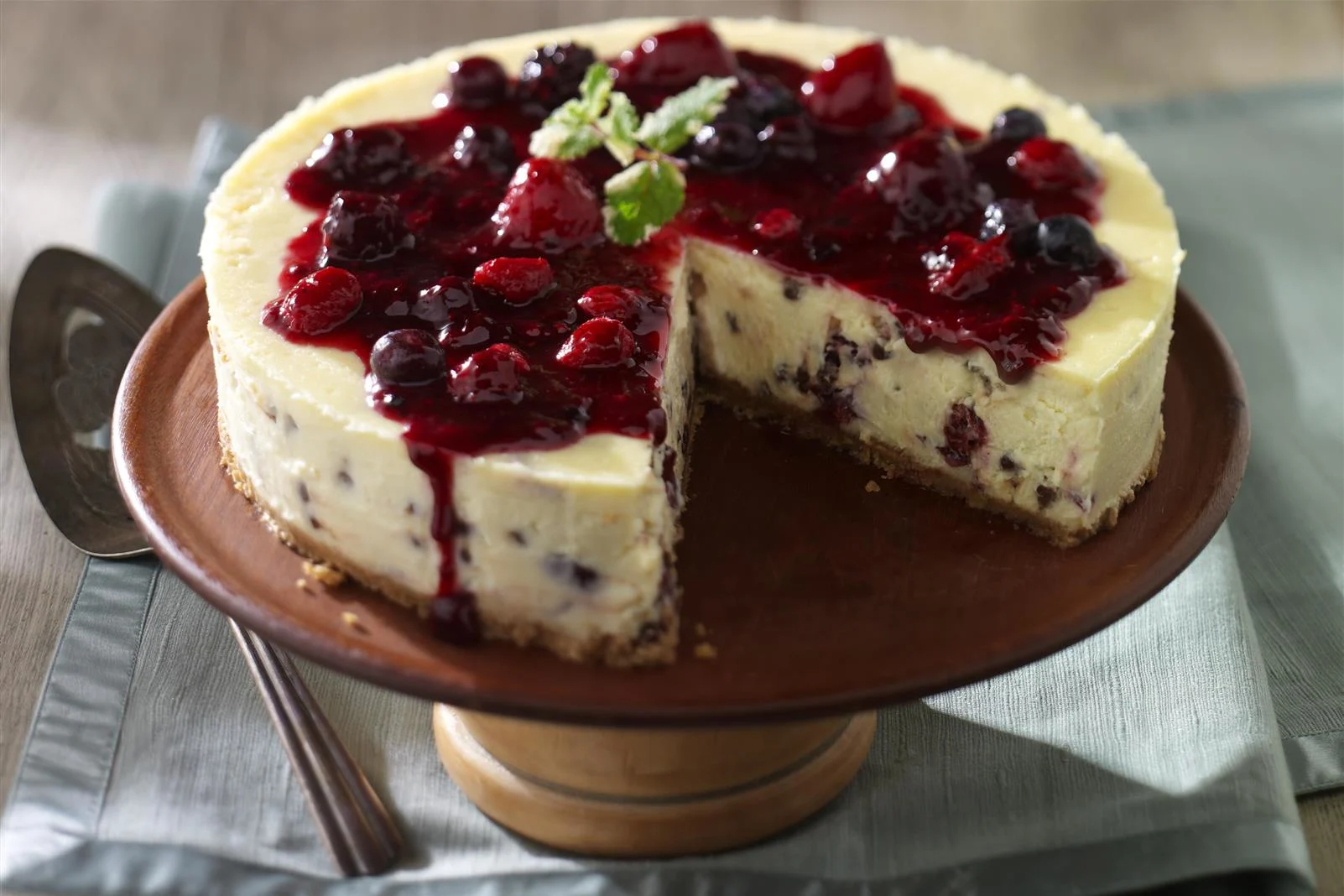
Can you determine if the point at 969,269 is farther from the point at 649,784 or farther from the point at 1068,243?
the point at 649,784

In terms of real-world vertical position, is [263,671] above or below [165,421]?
below

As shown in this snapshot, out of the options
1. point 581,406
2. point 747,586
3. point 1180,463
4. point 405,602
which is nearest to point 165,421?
point 405,602

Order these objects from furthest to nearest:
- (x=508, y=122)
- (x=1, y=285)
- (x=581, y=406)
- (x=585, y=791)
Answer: (x=1, y=285)
(x=508, y=122)
(x=585, y=791)
(x=581, y=406)

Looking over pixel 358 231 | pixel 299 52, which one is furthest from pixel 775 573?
pixel 299 52

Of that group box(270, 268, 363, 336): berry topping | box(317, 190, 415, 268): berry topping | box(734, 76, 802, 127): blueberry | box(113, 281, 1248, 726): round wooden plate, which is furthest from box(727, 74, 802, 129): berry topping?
box(270, 268, 363, 336): berry topping

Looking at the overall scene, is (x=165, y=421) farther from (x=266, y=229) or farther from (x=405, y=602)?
(x=405, y=602)

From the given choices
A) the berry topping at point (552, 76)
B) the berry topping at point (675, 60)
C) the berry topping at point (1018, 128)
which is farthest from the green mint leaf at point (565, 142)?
the berry topping at point (1018, 128)

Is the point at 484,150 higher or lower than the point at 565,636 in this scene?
Answer: higher
